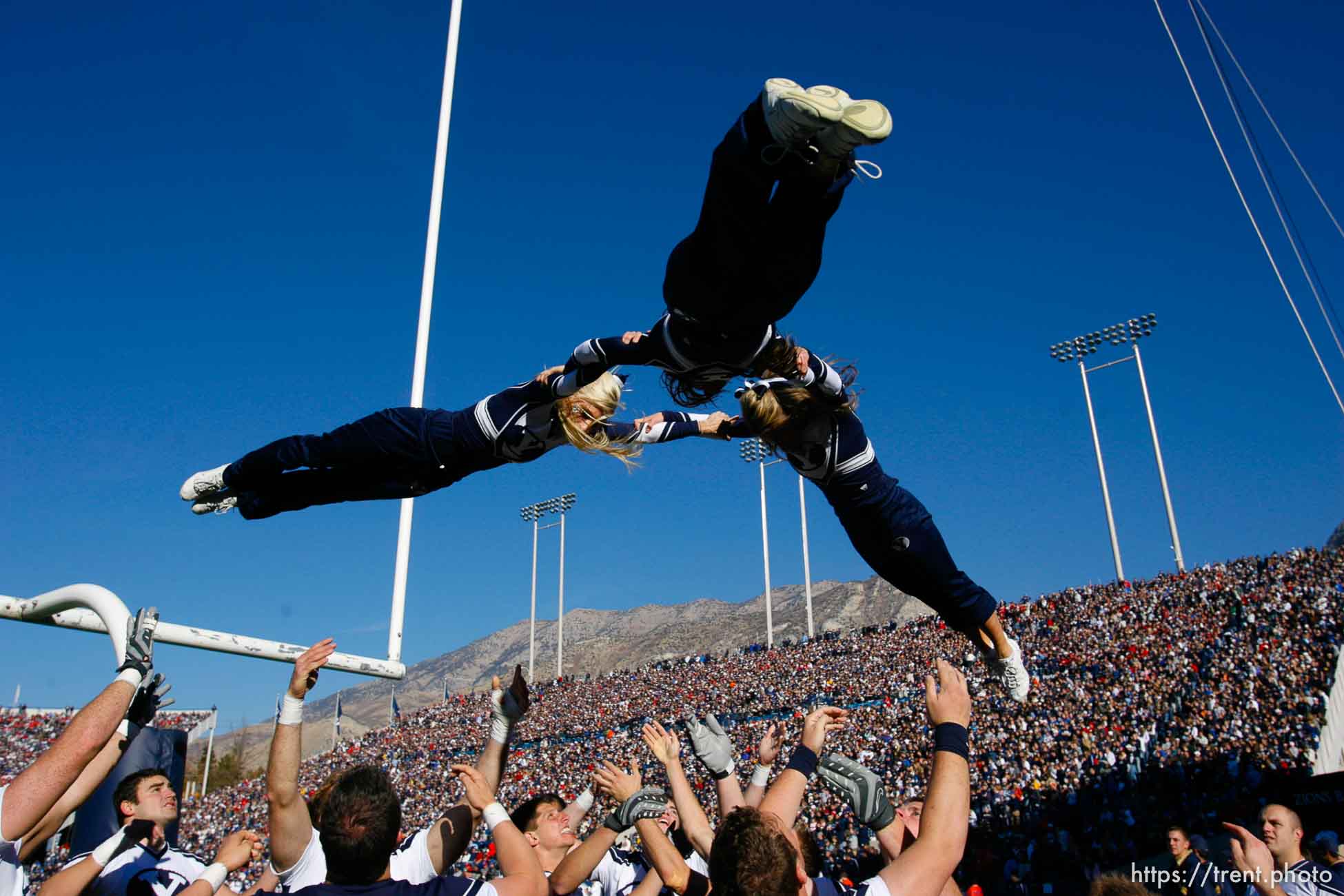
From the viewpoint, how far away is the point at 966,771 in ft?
7.55

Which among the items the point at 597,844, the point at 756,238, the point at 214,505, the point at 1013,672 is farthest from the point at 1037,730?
the point at 756,238

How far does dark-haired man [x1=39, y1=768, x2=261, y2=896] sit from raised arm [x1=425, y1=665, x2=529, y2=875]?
26.4 inches

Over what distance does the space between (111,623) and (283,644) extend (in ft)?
4.00

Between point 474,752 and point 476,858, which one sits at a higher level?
point 474,752

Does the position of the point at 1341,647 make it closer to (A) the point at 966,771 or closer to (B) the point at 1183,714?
(B) the point at 1183,714

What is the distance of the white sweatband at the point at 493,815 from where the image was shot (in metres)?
2.57

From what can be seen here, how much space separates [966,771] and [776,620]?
74276 millimetres

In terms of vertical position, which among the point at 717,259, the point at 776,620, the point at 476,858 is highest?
the point at 776,620

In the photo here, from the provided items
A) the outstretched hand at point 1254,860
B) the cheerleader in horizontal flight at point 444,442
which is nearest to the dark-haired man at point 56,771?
the cheerleader in horizontal flight at point 444,442

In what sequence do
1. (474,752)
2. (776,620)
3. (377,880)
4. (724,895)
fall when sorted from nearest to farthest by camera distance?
(724,895)
(377,880)
(474,752)
(776,620)

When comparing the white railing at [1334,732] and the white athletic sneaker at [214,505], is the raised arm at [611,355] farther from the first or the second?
the white railing at [1334,732]

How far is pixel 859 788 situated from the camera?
118 inches

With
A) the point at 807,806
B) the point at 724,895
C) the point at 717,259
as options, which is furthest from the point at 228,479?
the point at 807,806

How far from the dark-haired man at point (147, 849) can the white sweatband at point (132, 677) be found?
0.80m
